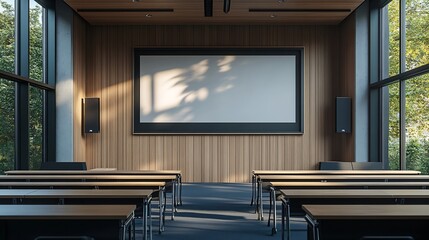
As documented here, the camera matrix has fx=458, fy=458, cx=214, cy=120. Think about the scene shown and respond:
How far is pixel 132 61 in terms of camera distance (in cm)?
1079

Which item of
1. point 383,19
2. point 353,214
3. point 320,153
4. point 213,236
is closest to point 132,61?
point 320,153

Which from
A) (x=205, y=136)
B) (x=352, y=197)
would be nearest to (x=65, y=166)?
(x=205, y=136)

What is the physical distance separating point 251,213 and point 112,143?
515 cm

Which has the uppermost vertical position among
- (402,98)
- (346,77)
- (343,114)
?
(346,77)

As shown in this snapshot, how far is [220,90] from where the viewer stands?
10.7 m

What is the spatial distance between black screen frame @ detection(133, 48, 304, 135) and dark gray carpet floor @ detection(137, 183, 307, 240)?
2.27 metres

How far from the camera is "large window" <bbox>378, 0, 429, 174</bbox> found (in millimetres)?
7531

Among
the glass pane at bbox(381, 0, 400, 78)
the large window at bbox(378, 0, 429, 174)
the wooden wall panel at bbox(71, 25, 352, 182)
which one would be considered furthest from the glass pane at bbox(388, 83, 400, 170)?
→ the wooden wall panel at bbox(71, 25, 352, 182)

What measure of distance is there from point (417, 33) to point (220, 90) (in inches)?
177

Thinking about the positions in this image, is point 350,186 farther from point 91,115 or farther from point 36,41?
point 91,115

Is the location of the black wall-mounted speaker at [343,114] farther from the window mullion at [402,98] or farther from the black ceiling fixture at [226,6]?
the black ceiling fixture at [226,6]

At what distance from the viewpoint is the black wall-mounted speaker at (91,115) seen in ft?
33.8

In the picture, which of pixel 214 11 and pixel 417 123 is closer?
pixel 417 123

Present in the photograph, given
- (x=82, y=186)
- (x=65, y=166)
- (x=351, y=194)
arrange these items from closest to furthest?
(x=351, y=194) → (x=82, y=186) → (x=65, y=166)
